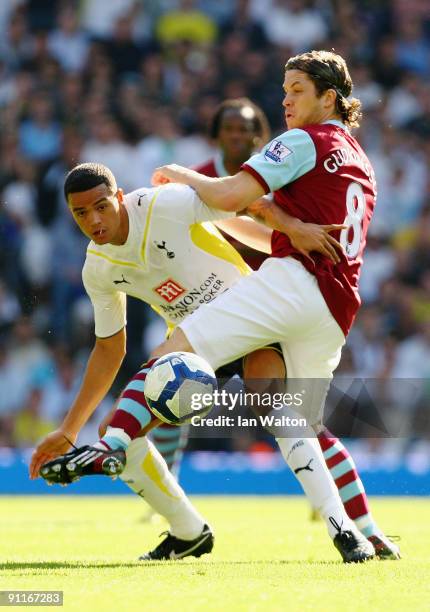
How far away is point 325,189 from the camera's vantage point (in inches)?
205

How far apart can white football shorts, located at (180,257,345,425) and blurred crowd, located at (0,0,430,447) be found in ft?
20.1

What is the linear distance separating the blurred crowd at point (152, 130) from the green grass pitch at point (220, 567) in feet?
11.6

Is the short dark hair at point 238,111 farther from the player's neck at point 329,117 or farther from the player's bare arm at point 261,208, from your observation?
the player's bare arm at point 261,208

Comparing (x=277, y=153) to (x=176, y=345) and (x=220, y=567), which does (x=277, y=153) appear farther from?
(x=220, y=567)

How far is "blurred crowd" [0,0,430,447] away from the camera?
12414mm

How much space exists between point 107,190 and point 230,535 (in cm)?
254

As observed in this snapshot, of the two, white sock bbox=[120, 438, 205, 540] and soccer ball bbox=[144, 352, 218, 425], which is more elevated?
soccer ball bbox=[144, 352, 218, 425]

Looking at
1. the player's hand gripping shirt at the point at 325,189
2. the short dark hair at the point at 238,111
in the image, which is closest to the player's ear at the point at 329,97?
the player's hand gripping shirt at the point at 325,189

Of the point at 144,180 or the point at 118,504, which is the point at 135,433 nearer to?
the point at 118,504

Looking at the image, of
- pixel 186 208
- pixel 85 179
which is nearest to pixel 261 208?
pixel 186 208

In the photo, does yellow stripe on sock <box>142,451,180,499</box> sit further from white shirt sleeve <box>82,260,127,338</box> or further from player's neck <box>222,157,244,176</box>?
player's neck <box>222,157,244,176</box>

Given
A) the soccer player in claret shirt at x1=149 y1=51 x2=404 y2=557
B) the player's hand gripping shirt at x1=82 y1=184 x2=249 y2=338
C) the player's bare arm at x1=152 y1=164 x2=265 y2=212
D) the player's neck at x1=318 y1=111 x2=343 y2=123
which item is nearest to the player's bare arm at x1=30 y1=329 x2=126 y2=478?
the player's hand gripping shirt at x1=82 y1=184 x2=249 y2=338

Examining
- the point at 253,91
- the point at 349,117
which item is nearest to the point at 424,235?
the point at 253,91

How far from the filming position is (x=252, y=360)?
5480 mm
